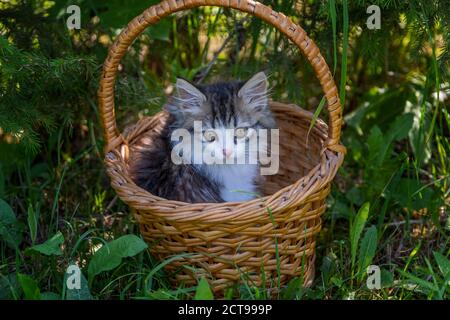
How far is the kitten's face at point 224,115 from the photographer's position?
8.33 ft

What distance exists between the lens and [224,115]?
8.50ft

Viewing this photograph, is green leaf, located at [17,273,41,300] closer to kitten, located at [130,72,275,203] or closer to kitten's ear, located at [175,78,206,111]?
kitten, located at [130,72,275,203]

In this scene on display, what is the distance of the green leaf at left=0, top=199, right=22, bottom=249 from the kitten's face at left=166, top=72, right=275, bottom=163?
80 centimetres

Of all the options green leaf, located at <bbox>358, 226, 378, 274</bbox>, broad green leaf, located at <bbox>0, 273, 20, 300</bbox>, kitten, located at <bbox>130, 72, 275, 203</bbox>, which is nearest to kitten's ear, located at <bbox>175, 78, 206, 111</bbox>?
kitten, located at <bbox>130, 72, 275, 203</bbox>

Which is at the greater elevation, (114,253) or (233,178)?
(233,178)

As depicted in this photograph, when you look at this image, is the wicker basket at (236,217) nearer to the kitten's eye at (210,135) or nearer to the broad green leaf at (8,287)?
the kitten's eye at (210,135)

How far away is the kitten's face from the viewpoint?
2.54 metres

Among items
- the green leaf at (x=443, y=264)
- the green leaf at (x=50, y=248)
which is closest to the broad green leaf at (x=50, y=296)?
the green leaf at (x=50, y=248)

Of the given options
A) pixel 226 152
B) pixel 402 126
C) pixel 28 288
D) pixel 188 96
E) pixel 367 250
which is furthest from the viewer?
pixel 402 126

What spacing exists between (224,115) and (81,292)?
0.94 m

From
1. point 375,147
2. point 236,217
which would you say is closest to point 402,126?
point 375,147

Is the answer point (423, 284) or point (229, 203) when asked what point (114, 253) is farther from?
point (423, 284)
